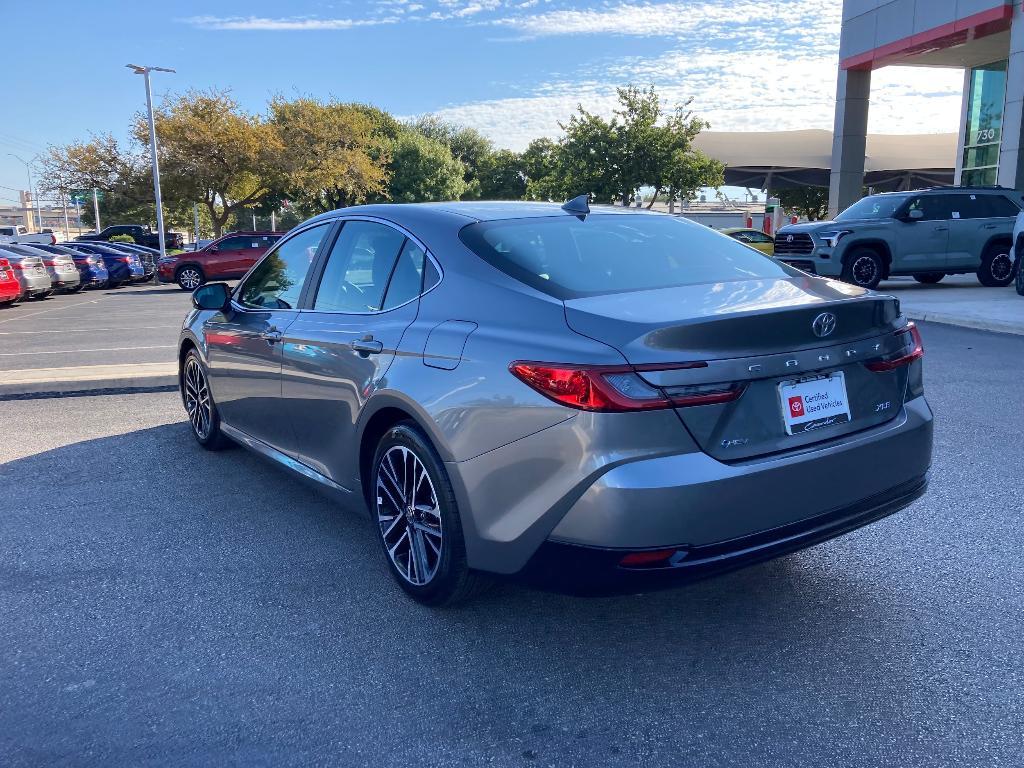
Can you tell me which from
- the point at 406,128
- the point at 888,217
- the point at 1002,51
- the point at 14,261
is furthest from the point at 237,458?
the point at 406,128

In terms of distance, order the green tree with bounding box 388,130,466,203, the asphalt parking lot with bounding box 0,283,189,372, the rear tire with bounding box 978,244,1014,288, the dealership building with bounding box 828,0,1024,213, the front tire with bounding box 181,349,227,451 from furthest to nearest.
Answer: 1. the green tree with bounding box 388,130,466,203
2. the dealership building with bounding box 828,0,1024,213
3. the rear tire with bounding box 978,244,1014,288
4. the asphalt parking lot with bounding box 0,283,189,372
5. the front tire with bounding box 181,349,227,451

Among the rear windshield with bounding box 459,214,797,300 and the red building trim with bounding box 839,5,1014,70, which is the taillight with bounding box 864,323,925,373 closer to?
the rear windshield with bounding box 459,214,797,300

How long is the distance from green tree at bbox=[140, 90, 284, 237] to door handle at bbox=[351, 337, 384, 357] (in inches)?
1642

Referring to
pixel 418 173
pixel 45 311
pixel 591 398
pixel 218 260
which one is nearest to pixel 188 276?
pixel 218 260

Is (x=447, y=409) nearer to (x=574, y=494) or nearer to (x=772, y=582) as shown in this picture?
(x=574, y=494)

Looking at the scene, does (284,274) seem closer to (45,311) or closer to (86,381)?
(86,381)

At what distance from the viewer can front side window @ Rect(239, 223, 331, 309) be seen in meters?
4.48

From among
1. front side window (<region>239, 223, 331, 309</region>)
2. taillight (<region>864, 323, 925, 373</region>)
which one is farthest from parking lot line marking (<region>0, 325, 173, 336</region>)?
taillight (<region>864, 323, 925, 373</region>)

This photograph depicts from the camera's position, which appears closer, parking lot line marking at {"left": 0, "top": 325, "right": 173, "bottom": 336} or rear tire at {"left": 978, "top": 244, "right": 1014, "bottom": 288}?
parking lot line marking at {"left": 0, "top": 325, "right": 173, "bottom": 336}

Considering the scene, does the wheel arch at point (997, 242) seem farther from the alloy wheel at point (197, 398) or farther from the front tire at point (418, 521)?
the front tire at point (418, 521)

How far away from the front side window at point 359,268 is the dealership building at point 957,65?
70.4 ft

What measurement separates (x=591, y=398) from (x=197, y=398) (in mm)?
4122

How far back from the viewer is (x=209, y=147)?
42.4 metres

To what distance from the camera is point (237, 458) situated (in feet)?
19.0
